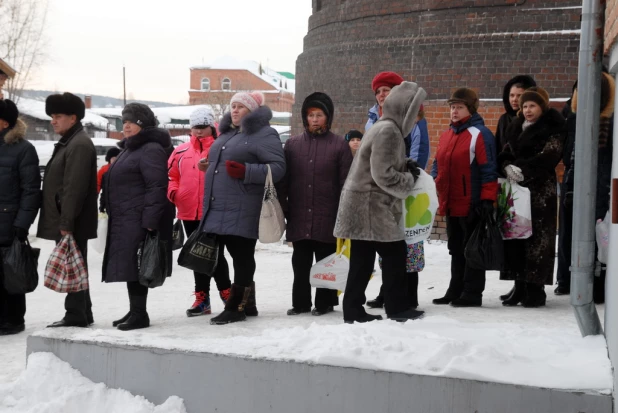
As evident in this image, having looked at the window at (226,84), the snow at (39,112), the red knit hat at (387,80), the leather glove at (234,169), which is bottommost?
the leather glove at (234,169)

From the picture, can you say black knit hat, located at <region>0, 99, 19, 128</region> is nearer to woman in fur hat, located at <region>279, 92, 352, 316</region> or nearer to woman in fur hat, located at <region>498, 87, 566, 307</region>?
woman in fur hat, located at <region>279, 92, 352, 316</region>

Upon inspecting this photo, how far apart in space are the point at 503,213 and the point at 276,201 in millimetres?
1688

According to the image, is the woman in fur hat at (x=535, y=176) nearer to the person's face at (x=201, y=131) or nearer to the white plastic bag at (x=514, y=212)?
the white plastic bag at (x=514, y=212)

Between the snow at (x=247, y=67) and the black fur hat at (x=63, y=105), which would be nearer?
the black fur hat at (x=63, y=105)

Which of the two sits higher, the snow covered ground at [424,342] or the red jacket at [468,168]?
the red jacket at [468,168]

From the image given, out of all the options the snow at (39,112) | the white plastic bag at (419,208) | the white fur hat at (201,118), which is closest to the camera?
the white plastic bag at (419,208)

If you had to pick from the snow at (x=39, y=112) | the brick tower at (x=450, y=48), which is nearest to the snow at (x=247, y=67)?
the snow at (x=39, y=112)

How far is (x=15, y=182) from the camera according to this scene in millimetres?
6309

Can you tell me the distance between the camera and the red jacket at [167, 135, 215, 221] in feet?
21.9

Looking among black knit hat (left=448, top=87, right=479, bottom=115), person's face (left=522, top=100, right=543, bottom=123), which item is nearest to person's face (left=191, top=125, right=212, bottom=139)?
black knit hat (left=448, top=87, right=479, bottom=115)

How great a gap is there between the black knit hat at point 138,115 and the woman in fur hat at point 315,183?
1.06 metres

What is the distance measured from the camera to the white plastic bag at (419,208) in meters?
5.55

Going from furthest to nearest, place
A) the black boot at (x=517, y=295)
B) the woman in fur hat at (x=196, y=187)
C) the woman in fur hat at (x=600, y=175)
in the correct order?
1. the woman in fur hat at (x=196, y=187)
2. the black boot at (x=517, y=295)
3. the woman in fur hat at (x=600, y=175)

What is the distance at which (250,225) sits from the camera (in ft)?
19.5
